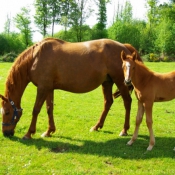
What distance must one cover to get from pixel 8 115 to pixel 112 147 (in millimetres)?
2580

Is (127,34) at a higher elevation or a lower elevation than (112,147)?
higher

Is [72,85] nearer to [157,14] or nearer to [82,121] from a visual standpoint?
[82,121]

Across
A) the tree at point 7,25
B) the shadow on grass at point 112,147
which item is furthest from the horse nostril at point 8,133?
the tree at point 7,25

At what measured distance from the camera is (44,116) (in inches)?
316

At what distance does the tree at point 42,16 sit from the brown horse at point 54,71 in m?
41.6

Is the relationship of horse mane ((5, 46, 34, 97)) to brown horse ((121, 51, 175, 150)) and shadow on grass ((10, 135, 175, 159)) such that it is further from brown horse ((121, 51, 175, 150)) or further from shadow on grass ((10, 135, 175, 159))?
brown horse ((121, 51, 175, 150))

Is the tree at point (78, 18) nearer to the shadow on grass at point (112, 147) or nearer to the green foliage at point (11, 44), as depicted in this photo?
the green foliage at point (11, 44)

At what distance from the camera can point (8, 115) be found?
5.59m

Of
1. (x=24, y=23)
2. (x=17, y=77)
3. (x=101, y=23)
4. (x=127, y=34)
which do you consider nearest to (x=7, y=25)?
(x=24, y=23)

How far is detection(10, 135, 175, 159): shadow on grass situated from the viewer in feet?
15.9

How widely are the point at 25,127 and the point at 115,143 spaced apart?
270 centimetres

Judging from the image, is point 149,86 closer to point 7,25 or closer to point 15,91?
point 15,91

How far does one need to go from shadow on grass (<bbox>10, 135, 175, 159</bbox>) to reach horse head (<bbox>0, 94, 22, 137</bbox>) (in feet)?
0.83

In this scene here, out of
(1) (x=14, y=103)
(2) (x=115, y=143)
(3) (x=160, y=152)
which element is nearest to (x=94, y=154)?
(2) (x=115, y=143)
